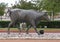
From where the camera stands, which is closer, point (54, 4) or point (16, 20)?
point (16, 20)

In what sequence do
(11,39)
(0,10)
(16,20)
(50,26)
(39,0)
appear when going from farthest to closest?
(0,10), (39,0), (50,26), (16,20), (11,39)

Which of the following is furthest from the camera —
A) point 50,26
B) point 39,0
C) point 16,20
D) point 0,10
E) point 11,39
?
point 0,10

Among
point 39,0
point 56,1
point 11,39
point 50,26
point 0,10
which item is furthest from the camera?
point 0,10

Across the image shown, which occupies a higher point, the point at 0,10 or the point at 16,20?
the point at 16,20

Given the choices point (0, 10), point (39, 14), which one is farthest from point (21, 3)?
point (39, 14)

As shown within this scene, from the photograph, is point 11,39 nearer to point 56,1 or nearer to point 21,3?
point 56,1

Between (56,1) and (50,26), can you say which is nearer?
(50,26)

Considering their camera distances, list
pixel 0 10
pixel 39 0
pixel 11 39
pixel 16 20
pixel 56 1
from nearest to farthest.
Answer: pixel 11 39 < pixel 16 20 < pixel 56 1 < pixel 39 0 < pixel 0 10

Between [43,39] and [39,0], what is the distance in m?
32.2

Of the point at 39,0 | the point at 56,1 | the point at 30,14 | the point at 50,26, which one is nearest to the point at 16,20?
the point at 30,14

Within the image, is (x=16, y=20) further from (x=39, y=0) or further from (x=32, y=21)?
(x=39, y=0)

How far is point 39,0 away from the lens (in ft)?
152

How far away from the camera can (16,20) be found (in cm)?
1666

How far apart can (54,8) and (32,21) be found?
66.8 ft
